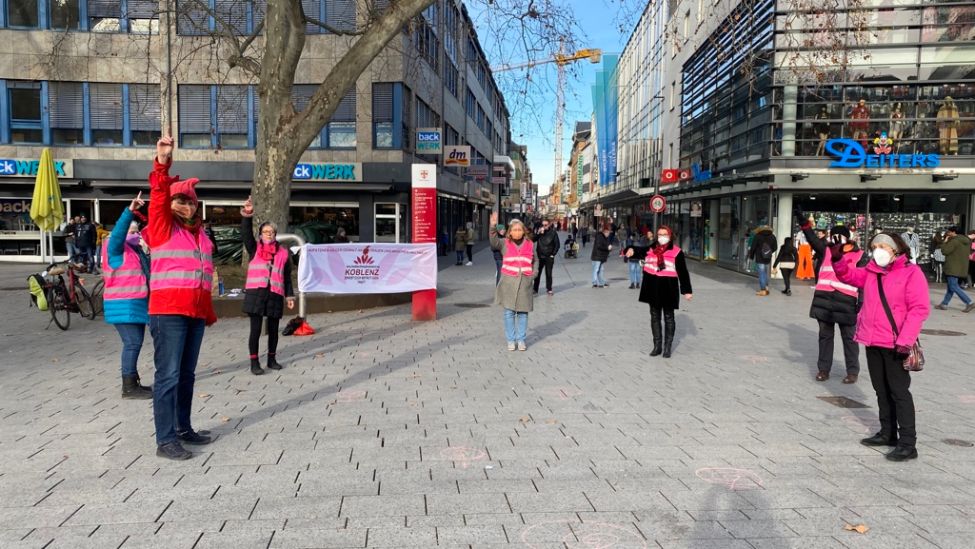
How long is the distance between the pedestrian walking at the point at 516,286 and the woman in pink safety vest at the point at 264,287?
111 inches

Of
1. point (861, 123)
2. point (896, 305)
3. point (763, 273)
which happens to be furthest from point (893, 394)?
point (861, 123)

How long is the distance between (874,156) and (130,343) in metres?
20.8

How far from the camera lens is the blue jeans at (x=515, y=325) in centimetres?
905

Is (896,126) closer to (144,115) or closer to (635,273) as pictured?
(635,273)

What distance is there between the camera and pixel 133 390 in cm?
643

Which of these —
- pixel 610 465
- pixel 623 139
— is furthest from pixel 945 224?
pixel 623 139

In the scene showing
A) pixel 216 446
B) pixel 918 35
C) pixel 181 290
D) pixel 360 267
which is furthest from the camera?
pixel 918 35

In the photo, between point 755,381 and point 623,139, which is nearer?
point 755,381

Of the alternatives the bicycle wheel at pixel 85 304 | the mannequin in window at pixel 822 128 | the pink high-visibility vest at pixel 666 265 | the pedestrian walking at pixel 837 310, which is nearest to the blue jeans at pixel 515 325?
the pink high-visibility vest at pixel 666 265

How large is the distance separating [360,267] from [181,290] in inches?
301

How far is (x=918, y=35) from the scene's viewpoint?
20.0 m

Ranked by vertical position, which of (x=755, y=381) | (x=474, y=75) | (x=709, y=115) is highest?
(x=474, y=75)

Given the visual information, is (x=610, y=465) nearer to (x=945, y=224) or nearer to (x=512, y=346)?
(x=512, y=346)

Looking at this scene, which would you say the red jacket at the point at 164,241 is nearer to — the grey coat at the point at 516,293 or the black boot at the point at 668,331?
the grey coat at the point at 516,293
